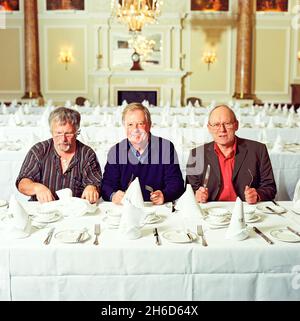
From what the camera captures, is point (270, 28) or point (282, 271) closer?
point (282, 271)

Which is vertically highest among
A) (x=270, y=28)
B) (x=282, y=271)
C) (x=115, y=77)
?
(x=270, y=28)

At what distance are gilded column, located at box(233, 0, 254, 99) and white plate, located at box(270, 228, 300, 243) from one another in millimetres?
11953

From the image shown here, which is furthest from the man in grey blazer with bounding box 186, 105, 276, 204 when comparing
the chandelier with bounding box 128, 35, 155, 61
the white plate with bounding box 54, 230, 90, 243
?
the chandelier with bounding box 128, 35, 155, 61

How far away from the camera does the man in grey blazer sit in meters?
3.65

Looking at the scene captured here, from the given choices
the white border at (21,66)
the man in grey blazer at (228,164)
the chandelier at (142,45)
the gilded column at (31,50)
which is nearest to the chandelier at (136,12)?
the chandelier at (142,45)

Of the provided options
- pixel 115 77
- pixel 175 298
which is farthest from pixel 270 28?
pixel 175 298

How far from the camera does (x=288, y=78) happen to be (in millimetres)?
14836

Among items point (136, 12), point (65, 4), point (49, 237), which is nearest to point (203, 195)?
point (49, 237)

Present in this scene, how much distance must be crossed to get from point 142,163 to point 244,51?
446 inches

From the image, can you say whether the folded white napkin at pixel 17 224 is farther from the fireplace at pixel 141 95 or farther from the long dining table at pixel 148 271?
the fireplace at pixel 141 95
